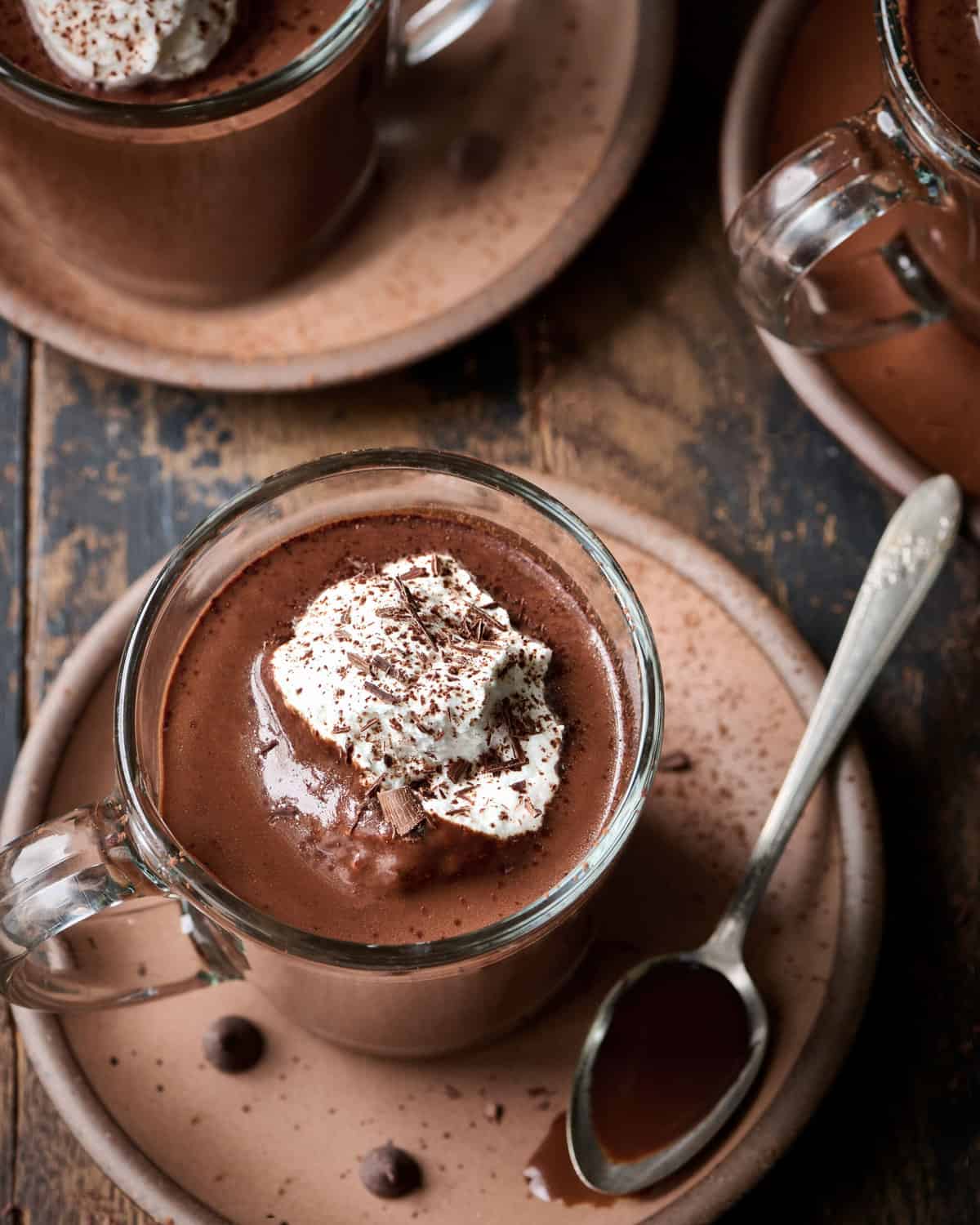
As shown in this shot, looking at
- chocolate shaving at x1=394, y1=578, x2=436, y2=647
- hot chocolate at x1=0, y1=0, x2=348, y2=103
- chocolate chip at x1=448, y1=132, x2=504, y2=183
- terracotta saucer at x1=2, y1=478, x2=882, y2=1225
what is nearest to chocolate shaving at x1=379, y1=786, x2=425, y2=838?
chocolate shaving at x1=394, y1=578, x2=436, y2=647

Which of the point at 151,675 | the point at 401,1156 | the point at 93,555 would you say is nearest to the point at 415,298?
the point at 93,555

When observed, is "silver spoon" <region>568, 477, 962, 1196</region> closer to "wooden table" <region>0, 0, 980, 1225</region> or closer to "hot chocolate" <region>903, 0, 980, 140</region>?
"wooden table" <region>0, 0, 980, 1225</region>

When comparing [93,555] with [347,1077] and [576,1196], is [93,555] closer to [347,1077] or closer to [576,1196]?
[347,1077]

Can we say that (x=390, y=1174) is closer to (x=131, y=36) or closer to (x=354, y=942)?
(x=354, y=942)

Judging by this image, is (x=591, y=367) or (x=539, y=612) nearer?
(x=539, y=612)

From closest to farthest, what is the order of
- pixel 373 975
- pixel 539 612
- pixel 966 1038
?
1. pixel 373 975
2. pixel 539 612
3. pixel 966 1038

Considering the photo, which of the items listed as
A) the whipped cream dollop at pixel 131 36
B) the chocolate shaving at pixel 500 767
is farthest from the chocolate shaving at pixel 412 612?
the whipped cream dollop at pixel 131 36

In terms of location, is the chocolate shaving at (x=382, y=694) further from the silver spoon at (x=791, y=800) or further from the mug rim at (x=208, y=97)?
the mug rim at (x=208, y=97)
